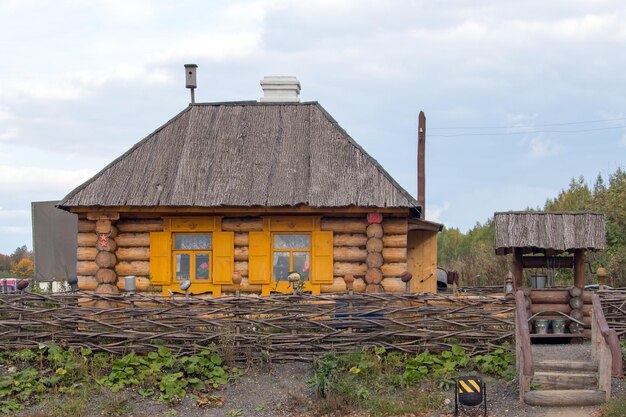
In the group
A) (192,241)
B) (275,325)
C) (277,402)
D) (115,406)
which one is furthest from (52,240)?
(277,402)

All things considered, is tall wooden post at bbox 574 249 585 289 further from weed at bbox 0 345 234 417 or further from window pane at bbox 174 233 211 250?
window pane at bbox 174 233 211 250

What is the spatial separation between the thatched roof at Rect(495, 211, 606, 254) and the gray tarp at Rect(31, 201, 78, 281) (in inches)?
484

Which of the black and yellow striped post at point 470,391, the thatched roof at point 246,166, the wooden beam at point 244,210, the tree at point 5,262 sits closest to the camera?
the black and yellow striped post at point 470,391

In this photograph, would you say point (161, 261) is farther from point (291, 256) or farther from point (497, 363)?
point (497, 363)

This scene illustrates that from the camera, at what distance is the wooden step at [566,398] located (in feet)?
40.8

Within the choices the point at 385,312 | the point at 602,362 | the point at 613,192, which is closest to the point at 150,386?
the point at 385,312

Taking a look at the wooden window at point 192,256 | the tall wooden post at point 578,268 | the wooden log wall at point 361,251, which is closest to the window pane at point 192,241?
the wooden window at point 192,256

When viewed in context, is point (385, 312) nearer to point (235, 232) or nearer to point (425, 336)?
point (425, 336)

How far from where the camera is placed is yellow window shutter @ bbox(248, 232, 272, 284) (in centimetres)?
1695

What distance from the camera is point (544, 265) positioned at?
53.1 ft

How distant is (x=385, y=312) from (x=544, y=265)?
11.2 feet

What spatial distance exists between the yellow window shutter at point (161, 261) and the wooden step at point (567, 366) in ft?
23.4

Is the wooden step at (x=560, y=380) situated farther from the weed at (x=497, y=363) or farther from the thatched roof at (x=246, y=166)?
the thatched roof at (x=246, y=166)

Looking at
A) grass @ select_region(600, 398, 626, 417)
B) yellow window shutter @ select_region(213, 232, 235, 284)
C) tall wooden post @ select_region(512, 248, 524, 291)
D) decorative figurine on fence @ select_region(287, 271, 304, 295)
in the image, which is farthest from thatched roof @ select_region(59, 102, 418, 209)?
grass @ select_region(600, 398, 626, 417)
